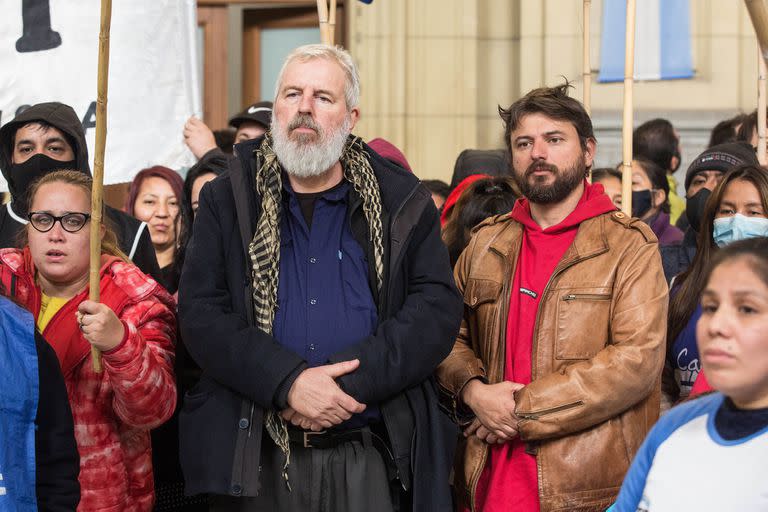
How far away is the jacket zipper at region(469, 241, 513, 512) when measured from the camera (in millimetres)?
3844

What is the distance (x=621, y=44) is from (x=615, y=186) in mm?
2612

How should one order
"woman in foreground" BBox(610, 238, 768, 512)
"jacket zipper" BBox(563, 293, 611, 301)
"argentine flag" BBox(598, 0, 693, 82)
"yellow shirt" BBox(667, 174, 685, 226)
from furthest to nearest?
"argentine flag" BBox(598, 0, 693, 82) → "yellow shirt" BBox(667, 174, 685, 226) → "jacket zipper" BBox(563, 293, 611, 301) → "woman in foreground" BBox(610, 238, 768, 512)

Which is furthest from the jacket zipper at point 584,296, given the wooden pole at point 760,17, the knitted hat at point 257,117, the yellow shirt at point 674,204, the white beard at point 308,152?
the yellow shirt at point 674,204

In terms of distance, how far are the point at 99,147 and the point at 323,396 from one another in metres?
0.91

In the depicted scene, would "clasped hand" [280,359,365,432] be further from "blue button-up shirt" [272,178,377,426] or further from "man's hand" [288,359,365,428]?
"blue button-up shirt" [272,178,377,426]

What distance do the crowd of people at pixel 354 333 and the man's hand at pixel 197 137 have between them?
1563 millimetres

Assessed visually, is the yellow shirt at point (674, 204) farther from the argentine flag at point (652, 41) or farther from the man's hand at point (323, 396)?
the man's hand at point (323, 396)

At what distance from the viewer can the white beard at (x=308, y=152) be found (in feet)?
12.2

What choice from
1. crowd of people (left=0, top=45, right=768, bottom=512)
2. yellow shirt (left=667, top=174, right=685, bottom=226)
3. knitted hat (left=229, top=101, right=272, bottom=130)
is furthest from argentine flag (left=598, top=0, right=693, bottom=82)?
crowd of people (left=0, top=45, right=768, bottom=512)

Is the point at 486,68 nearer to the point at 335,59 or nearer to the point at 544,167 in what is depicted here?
the point at 544,167

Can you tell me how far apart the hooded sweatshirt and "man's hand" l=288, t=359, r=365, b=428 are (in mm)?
1179

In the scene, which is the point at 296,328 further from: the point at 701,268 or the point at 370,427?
the point at 701,268

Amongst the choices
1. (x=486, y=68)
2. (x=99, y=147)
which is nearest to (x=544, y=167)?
(x=99, y=147)

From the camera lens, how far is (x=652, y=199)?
605 centimetres
